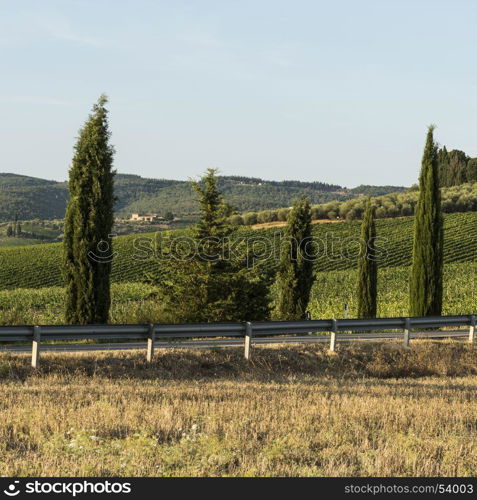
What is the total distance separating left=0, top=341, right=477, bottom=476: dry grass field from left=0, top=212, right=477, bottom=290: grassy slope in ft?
147

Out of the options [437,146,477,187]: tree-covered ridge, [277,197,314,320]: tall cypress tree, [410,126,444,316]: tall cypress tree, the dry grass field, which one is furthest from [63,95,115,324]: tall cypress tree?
[437,146,477,187]: tree-covered ridge

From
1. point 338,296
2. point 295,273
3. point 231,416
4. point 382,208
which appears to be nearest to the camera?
point 231,416

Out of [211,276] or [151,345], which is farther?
[211,276]

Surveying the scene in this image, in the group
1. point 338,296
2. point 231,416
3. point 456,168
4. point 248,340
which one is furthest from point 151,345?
point 456,168

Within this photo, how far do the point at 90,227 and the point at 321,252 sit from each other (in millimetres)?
A: 54725

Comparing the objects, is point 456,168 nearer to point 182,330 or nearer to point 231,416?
point 182,330

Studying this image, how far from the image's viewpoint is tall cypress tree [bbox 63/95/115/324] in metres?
22.1

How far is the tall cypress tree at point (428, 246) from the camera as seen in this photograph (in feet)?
93.1

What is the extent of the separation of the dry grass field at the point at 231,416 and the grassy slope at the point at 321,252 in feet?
147

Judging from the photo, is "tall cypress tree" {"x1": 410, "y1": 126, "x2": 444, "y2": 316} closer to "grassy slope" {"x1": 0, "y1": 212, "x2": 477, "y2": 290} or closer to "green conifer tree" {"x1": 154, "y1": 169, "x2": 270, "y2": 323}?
"green conifer tree" {"x1": 154, "y1": 169, "x2": 270, "y2": 323}

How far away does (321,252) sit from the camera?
248 ft

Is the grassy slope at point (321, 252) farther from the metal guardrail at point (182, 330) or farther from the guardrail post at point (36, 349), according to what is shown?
the guardrail post at point (36, 349)

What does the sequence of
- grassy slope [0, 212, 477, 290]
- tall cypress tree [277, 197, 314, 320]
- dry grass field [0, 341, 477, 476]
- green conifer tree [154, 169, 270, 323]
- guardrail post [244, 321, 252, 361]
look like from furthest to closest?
1. grassy slope [0, 212, 477, 290]
2. tall cypress tree [277, 197, 314, 320]
3. green conifer tree [154, 169, 270, 323]
4. guardrail post [244, 321, 252, 361]
5. dry grass field [0, 341, 477, 476]
